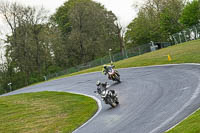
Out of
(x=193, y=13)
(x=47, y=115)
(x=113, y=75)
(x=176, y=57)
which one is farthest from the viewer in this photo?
(x=193, y=13)

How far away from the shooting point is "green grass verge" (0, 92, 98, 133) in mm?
16516

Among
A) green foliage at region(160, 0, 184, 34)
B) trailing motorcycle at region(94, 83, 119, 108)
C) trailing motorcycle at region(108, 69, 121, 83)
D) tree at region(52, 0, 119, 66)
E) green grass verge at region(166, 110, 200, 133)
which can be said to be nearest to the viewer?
green grass verge at region(166, 110, 200, 133)

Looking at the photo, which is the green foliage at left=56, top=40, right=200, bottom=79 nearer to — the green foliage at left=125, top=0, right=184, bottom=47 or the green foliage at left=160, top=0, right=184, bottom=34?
the green foliage at left=160, top=0, right=184, bottom=34

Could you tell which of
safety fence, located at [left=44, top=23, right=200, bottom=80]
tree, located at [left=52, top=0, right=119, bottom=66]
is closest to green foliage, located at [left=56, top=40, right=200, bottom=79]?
safety fence, located at [left=44, top=23, right=200, bottom=80]

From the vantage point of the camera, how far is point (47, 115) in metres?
19.6

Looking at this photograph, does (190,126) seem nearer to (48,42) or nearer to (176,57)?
(176,57)

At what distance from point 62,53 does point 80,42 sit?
5.40m

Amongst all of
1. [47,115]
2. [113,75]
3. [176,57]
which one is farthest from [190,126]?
[176,57]

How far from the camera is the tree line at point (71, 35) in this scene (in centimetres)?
6694

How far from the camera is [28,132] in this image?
16.2 metres

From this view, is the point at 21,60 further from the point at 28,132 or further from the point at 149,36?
the point at 28,132

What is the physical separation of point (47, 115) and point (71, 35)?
5391 centimetres

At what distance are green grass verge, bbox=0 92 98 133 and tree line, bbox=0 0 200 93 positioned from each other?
1735 inches

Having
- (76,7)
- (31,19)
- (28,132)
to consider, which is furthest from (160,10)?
(28,132)
